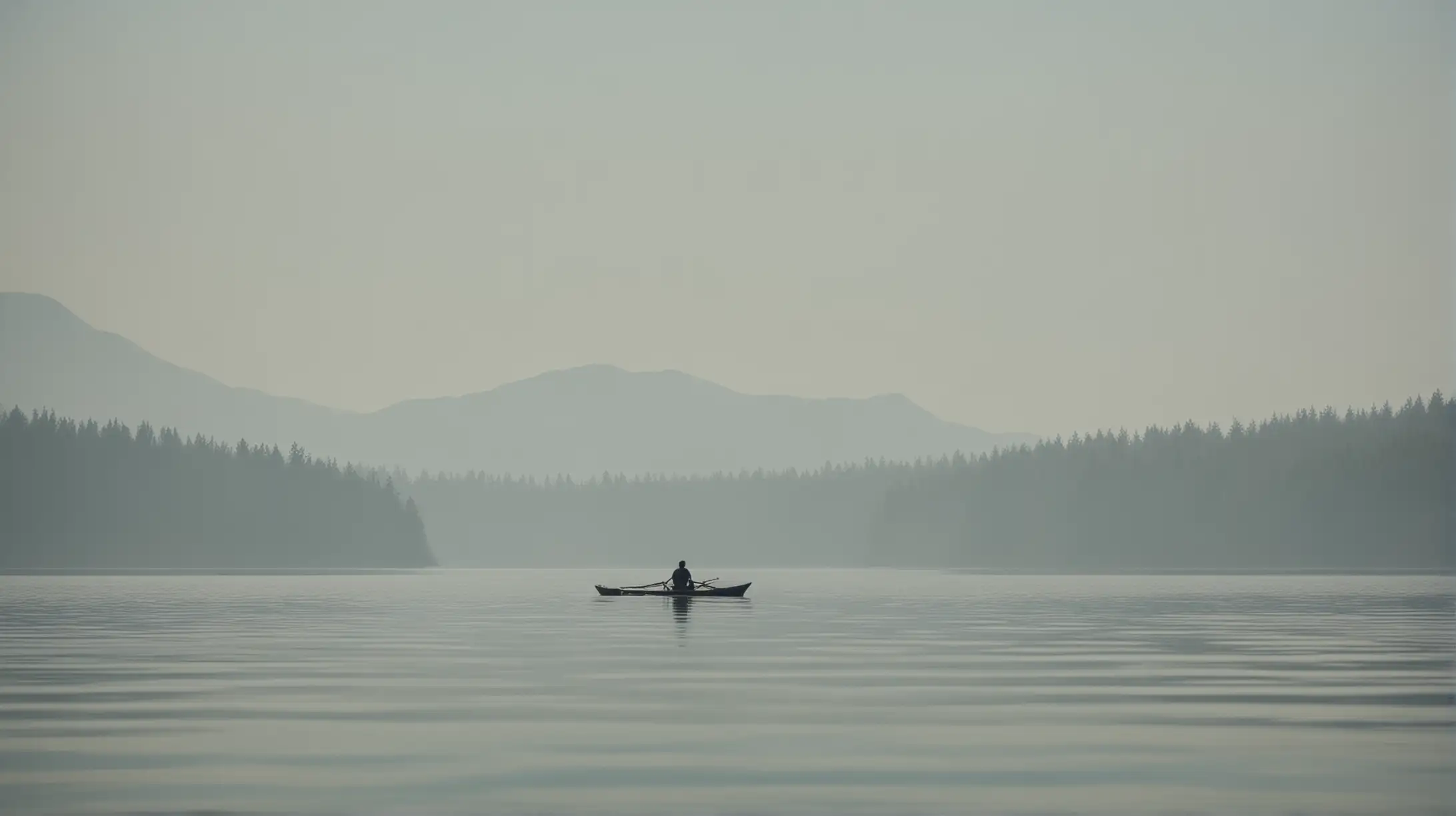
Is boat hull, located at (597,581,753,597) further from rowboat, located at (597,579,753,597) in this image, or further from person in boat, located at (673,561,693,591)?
person in boat, located at (673,561,693,591)

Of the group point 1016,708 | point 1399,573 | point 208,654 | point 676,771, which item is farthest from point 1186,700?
point 1399,573

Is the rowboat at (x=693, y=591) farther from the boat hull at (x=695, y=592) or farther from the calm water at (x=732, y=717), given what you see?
the calm water at (x=732, y=717)

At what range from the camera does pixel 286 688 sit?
37.7 m

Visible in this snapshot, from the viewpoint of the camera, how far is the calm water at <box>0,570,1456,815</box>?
2334 cm

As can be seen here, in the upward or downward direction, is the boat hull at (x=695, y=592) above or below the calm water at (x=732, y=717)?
above

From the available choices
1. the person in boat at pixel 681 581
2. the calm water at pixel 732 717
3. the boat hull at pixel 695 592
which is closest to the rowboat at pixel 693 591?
the boat hull at pixel 695 592

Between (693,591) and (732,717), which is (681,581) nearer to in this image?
(693,591)

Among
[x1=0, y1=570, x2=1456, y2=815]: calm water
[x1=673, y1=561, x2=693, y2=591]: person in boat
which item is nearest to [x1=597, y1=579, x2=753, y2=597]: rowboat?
[x1=673, y1=561, x2=693, y2=591]: person in boat

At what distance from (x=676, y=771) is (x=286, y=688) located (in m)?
15.1

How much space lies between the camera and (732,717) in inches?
1258

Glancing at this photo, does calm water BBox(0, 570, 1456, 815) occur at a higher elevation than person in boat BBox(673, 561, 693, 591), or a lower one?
lower

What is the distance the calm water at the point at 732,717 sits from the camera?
919 inches

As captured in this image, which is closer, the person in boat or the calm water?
the calm water

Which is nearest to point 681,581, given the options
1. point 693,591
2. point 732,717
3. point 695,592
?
point 693,591
